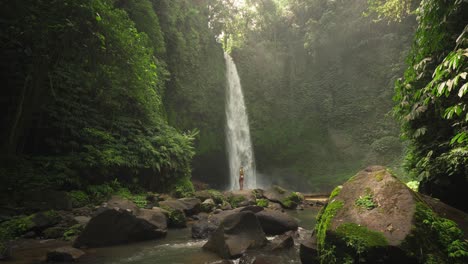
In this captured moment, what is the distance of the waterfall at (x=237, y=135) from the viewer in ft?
81.1

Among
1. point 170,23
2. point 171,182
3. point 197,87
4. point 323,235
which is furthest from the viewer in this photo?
point 197,87

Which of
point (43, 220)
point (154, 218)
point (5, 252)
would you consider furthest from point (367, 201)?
point (43, 220)

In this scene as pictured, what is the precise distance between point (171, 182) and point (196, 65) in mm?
11360

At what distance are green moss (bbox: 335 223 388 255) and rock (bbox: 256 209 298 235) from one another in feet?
11.9

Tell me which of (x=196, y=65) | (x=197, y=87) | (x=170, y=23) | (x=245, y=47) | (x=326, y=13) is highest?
(x=326, y=13)

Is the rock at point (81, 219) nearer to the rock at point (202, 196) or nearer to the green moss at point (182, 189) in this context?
the rock at point (202, 196)

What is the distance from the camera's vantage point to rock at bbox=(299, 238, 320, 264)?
4621 millimetres

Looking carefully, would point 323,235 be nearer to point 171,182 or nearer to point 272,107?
point 171,182

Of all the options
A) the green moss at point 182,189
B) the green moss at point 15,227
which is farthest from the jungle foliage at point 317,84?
the green moss at point 15,227

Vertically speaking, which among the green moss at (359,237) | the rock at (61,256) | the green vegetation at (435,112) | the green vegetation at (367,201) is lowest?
the rock at (61,256)

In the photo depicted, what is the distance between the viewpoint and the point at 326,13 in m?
28.4

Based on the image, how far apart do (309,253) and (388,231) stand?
1457 millimetres

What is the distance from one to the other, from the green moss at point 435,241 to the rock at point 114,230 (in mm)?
5277

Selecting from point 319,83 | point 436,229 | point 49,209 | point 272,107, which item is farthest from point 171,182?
point 319,83
